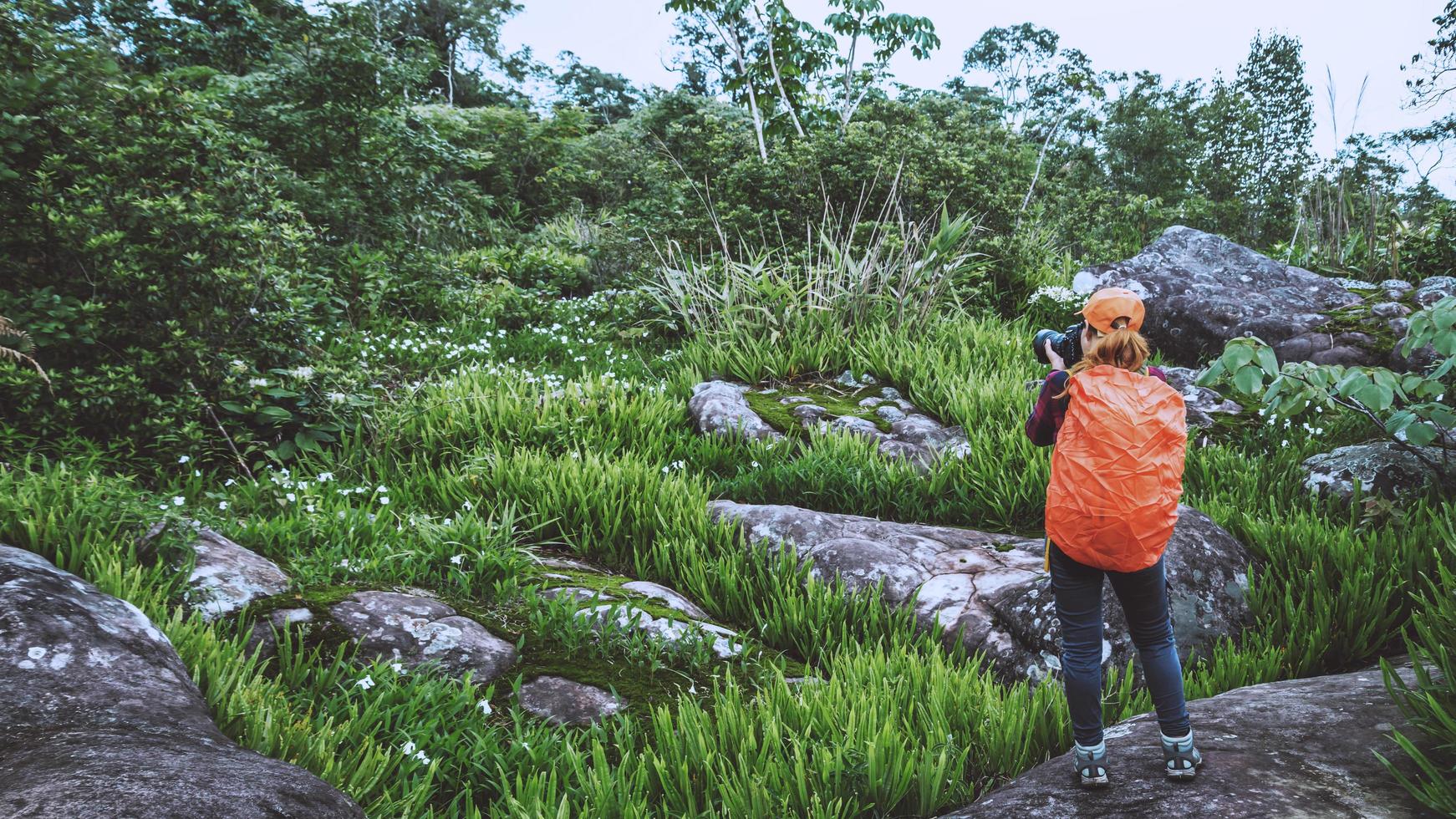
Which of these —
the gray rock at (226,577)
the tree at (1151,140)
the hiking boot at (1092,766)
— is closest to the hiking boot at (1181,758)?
the hiking boot at (1092,766)

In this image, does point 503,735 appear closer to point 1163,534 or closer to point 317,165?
point 1163,534

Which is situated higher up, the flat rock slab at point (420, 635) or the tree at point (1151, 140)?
the tree at point (1151, 140)

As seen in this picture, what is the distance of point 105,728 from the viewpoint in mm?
1864

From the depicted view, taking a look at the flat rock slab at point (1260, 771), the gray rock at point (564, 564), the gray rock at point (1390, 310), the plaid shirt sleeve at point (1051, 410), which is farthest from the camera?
the gray rock at point (1390, 310)

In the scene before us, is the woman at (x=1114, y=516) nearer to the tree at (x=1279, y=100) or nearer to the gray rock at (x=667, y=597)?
the gray rock at (x=667, y=597)

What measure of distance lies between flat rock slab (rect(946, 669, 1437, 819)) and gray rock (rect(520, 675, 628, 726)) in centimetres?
131

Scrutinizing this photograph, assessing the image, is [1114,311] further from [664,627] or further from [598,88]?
[598,88]

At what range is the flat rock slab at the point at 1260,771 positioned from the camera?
6.00ft

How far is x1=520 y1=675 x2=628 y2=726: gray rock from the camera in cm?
290

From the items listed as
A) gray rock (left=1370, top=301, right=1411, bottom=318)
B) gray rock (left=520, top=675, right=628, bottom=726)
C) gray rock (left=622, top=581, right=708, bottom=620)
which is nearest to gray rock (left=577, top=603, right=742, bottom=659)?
gray rock (left=622, top=581, right=708, bottom=620)

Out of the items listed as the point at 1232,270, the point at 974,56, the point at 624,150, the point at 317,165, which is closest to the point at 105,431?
the point at 317,165

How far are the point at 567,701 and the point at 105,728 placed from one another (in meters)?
1.42

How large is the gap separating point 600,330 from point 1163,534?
7.02m

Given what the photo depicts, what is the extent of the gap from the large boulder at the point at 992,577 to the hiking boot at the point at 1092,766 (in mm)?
1011
